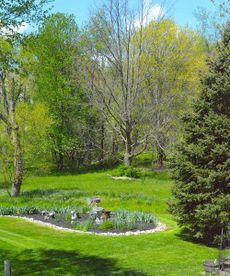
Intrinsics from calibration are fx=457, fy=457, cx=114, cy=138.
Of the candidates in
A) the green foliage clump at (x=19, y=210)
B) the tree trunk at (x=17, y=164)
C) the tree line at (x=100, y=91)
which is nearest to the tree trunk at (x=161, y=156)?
the tree line at (x=100, y=91)

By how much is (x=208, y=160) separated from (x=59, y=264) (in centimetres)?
541

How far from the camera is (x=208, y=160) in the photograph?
551 inches

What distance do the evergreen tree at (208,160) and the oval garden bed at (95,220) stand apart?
2184 mm

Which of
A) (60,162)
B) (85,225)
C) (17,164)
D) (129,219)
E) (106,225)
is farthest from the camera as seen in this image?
(60,162)

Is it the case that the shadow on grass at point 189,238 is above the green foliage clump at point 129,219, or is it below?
below

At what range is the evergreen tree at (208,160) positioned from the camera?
1354cm

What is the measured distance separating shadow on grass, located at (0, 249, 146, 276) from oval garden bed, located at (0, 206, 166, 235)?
2721 millimetres

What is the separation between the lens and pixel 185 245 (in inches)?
554

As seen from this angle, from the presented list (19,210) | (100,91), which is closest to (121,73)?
(100,91)

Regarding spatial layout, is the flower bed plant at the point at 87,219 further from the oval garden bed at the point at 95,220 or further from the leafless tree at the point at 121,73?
the leafless tree at the point at 121,73

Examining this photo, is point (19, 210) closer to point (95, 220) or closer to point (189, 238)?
point (95, 220)

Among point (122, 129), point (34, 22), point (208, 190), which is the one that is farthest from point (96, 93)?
point (208, 190)

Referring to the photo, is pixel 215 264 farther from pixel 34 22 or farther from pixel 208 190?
pixel 34 22

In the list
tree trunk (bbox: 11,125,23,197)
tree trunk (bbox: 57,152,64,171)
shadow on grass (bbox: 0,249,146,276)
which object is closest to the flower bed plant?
shadow on grass (bbox: 0,249,146,276)
